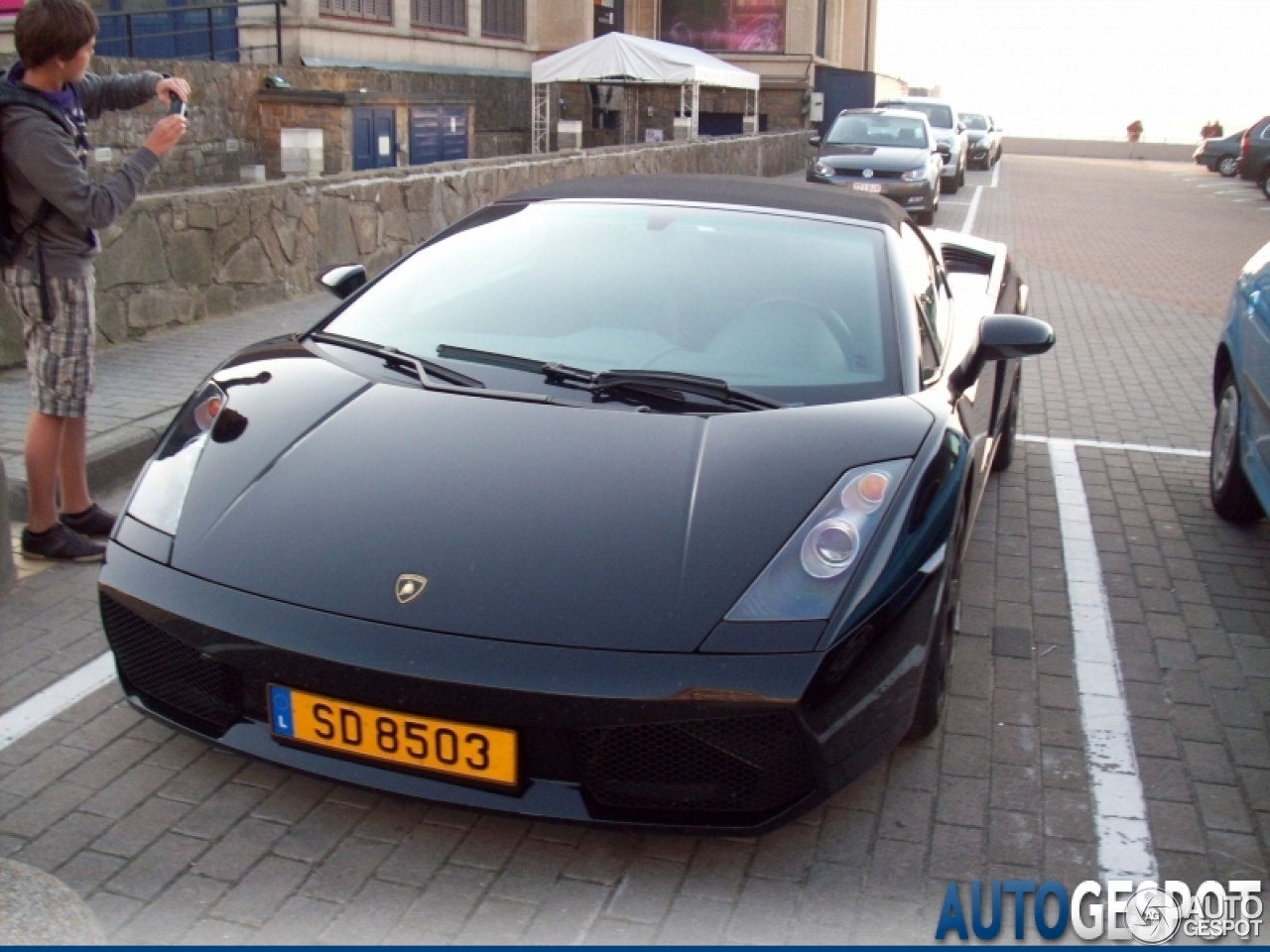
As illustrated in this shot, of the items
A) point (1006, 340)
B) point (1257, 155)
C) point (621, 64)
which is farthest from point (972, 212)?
point (1006, 340)

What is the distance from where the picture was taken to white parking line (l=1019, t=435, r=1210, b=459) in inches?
254

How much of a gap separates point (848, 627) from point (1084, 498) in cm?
336

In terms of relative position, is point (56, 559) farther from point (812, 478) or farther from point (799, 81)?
point (799, 81)

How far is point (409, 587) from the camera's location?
8.70 feet

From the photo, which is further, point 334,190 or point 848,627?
point 334,190

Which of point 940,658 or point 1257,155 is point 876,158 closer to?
point 1257,155

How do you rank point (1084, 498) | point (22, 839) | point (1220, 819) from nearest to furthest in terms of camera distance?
point (22, 839)
point (1220, 819)
point (1084, 498)

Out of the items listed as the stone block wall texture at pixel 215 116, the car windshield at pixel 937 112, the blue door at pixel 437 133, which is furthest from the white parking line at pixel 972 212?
the stone block wall texture at pixel 215 116

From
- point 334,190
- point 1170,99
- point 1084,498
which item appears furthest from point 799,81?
point 1170,99

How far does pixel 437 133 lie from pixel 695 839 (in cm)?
2104

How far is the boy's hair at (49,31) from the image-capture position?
3947 mm

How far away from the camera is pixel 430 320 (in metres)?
3.75

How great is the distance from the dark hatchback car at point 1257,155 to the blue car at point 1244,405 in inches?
1012

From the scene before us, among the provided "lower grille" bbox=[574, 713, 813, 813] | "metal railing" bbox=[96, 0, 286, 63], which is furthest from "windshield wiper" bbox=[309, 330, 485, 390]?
"metal railing" bbox=[96, 0, 286, 63]
